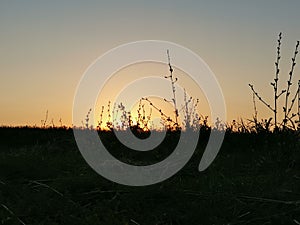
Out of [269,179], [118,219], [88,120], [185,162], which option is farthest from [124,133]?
[118,219]

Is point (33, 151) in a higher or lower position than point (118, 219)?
higher

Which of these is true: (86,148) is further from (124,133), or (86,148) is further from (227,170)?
(227,170)

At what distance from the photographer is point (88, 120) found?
888cm

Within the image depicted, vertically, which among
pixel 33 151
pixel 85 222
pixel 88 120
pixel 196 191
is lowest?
pixel 85 222

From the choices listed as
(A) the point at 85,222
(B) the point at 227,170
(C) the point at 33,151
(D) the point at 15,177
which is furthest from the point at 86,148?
(A) the point at 85,222

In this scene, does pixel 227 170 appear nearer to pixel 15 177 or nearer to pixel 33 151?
pixel 15 177

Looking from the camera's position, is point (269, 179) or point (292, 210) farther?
point (269, 179)

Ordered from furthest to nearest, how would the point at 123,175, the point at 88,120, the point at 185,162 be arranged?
the point at 88,120
the point at 185,162
the point at 123,175

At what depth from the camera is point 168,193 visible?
4.62 meters

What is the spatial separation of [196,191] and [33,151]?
359cm

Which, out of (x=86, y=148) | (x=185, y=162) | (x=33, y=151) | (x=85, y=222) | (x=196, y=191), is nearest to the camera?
(x=85, y=222)

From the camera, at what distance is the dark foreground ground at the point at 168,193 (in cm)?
417

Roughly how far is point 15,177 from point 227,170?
6.91ft

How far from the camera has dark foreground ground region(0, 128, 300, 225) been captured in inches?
164
